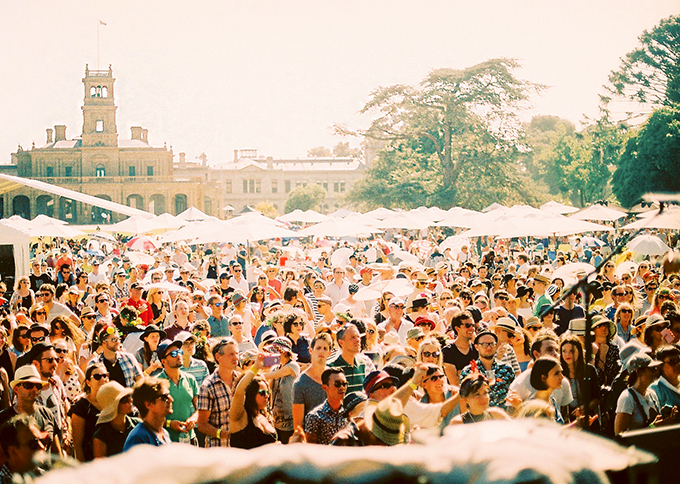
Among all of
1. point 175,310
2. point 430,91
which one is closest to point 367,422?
point 175,310

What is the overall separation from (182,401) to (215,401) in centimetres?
34

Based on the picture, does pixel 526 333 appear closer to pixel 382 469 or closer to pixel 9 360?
pixel 9 360

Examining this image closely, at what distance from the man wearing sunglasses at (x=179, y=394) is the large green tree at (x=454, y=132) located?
4151cm

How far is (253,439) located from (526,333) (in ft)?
10.6

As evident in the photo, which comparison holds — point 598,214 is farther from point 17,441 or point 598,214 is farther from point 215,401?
point 17,441

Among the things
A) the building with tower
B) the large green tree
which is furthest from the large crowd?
the building with tower

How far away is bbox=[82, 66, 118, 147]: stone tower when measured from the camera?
8744cm

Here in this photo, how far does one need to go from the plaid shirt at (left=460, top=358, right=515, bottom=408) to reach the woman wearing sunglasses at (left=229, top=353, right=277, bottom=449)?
4.79 ft

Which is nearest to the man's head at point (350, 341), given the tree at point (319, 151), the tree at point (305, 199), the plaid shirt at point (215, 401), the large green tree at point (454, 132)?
the plaid shirt at point (215, 401)

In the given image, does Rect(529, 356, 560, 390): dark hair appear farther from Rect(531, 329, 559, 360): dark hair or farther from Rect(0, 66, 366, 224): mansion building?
Rect(0, 66, 366, 224): mansion building

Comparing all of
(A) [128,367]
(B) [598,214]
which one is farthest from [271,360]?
(B) [598,214]

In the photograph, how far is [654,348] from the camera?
6.51 m

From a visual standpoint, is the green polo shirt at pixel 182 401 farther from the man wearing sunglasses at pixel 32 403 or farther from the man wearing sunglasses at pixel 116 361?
the man wearing sunglasses at pixel 32 403

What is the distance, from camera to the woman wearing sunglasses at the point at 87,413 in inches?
198
